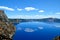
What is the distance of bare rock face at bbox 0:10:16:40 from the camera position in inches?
191

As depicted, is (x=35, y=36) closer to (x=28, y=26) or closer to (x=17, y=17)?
(x=28, y=26)

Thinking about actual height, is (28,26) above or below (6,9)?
below

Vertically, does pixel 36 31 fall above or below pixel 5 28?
below

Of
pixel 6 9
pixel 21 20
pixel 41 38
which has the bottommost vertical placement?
pixel 41 38

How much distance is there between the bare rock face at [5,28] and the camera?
4.84 meters

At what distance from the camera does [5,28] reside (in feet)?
16.2

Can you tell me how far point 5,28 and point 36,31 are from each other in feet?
3.72

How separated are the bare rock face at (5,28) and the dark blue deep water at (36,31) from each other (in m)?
0.18

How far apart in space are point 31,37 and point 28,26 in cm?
41

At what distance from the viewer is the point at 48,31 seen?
4875mm

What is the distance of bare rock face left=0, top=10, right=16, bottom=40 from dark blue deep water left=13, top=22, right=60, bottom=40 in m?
0.18

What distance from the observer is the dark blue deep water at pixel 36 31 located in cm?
487

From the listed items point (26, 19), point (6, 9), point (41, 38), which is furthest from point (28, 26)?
point (6, 9)

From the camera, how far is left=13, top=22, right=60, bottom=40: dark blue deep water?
16.0 feet
